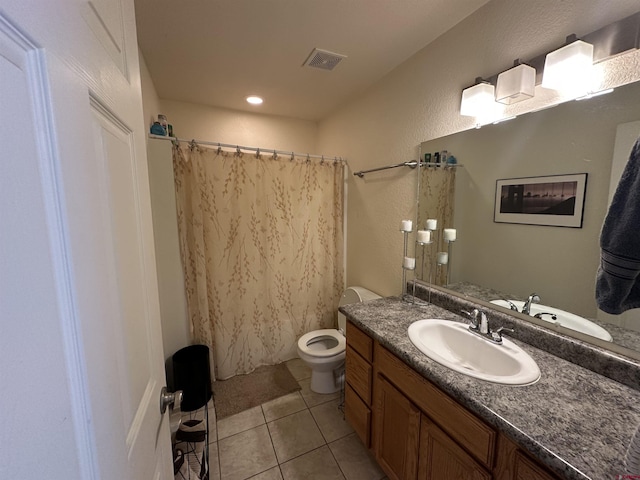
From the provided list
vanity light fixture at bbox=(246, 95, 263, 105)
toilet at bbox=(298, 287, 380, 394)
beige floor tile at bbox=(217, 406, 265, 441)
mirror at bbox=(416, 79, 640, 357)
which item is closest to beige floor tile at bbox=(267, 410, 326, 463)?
beige floor tile at bbox=(217, 406, 265, 441)

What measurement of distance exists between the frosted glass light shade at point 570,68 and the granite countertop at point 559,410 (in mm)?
1102

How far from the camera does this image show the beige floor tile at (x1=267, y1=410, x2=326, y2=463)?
5.35ft

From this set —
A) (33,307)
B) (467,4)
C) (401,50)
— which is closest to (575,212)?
(467,4)

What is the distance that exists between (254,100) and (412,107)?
143cm

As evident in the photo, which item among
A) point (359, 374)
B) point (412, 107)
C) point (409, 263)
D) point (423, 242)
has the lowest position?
point (359, 374)

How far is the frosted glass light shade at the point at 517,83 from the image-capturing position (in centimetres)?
116

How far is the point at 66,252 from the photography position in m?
0.34

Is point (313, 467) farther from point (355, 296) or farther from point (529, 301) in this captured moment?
point (529, 301)

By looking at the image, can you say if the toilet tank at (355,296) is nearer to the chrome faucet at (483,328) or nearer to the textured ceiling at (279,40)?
the chrome faucet at (483,328)

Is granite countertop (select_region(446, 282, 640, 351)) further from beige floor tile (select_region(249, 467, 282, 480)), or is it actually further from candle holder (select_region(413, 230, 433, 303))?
beige floor tile (select_region(249, 467, 282, 480))

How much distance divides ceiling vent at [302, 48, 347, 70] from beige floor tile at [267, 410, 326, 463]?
2.47 meters

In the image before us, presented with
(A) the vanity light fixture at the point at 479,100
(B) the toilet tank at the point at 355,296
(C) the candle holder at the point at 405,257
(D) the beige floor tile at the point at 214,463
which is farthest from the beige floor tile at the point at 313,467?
(A) the vanity light fixture at the point at 479,100

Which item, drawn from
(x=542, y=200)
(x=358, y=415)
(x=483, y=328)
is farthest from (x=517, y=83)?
(x=358, y=415)

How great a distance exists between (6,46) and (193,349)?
2230mm
